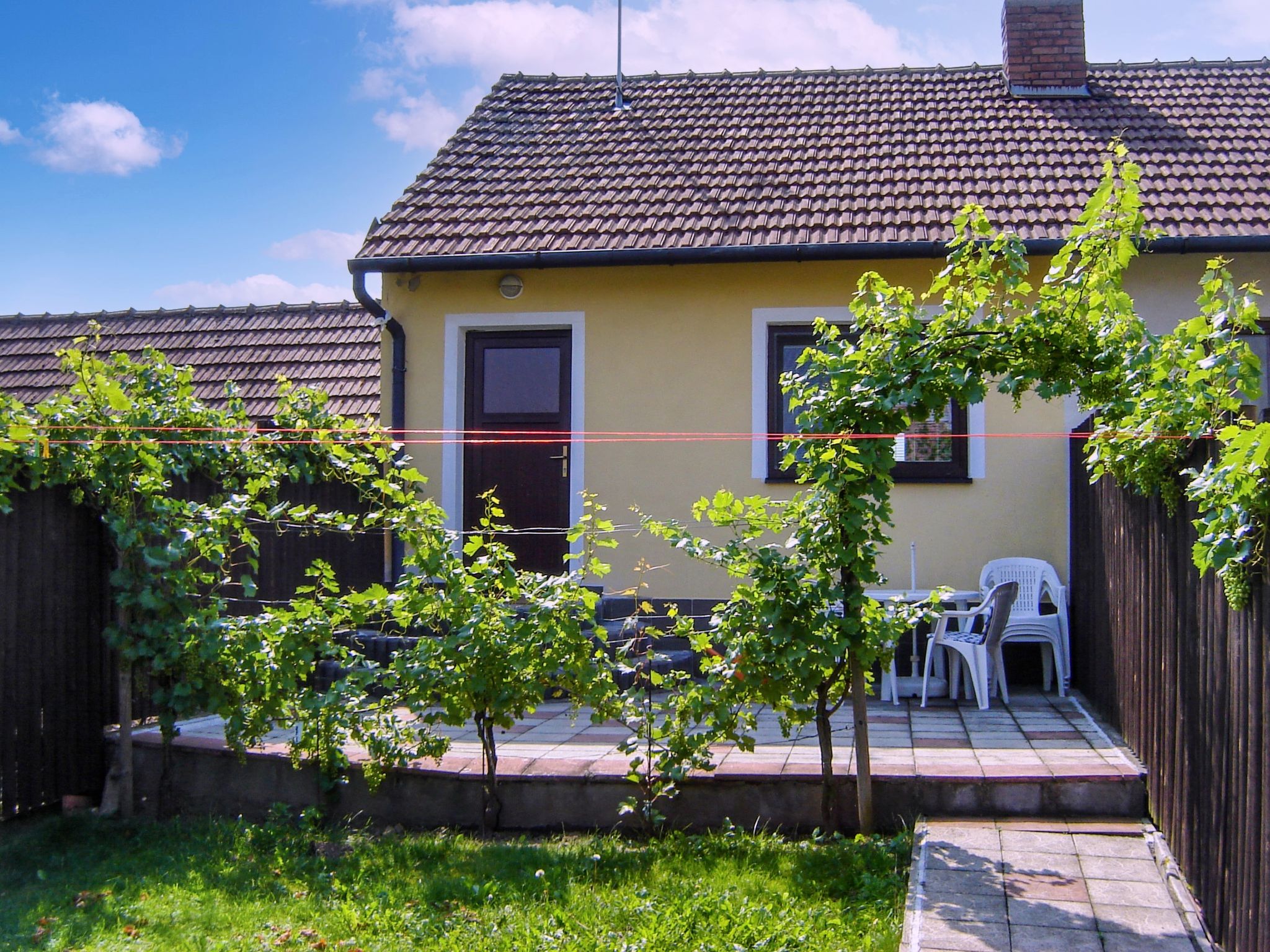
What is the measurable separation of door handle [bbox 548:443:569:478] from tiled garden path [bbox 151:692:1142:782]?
2.41 meters

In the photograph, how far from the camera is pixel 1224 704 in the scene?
3477mm

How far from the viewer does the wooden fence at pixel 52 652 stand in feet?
17.2

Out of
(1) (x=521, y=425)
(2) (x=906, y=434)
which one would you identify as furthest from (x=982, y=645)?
(1) (x=521, y=425)

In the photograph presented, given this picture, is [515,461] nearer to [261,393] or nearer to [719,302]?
[719,302]

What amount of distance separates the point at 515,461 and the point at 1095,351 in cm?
538

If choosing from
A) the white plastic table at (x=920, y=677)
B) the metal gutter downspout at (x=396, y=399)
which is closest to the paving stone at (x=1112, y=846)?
the white plastic table at (x=920, y=677)

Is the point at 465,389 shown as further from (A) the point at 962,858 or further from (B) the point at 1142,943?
(B) the point at 1142,943

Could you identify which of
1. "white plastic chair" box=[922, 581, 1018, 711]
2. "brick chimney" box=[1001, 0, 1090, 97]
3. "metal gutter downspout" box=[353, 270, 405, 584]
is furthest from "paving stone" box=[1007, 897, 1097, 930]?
"brick chimney" box=[1001, 0, 1090, 97]

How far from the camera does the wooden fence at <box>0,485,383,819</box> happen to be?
17.2ft

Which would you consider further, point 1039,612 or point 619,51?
point 619,51

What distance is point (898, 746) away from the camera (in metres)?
5.61

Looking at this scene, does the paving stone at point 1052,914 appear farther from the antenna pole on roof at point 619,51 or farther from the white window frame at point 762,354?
the antenna pole on roof at point 619,51

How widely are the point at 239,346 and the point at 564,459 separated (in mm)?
5516

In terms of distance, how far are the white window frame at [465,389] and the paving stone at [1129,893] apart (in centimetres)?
531
